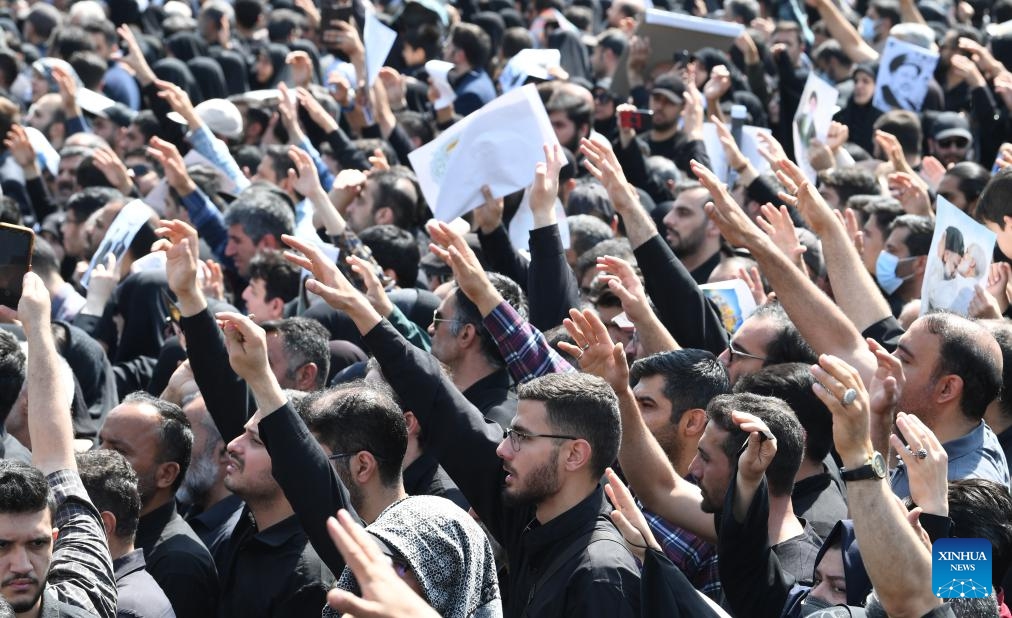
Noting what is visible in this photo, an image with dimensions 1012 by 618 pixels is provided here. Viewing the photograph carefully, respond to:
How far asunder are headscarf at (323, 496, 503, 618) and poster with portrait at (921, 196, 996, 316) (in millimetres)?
3099

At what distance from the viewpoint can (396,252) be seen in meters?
7.72

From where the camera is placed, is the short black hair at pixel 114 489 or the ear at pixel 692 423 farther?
the ear at pixel 692 423

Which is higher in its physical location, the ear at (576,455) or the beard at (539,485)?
the ear at (576,455)

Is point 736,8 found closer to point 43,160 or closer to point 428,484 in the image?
point 43,160

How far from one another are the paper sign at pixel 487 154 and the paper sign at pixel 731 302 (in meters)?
1.00

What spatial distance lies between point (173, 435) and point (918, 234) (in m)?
3.91

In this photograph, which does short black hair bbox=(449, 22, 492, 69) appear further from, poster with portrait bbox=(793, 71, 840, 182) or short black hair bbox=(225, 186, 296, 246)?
short black hair bbox=(225, 186, 296, 246)

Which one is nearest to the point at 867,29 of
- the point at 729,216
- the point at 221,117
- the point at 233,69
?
the point at 233,69

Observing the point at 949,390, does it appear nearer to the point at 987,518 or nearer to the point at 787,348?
the point at 787,348

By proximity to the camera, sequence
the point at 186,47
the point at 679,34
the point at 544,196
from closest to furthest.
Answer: the point at 544,196 → the point at 679,34 → the point at 186,47

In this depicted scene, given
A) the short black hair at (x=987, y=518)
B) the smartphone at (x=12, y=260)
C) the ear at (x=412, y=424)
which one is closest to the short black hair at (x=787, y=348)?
the ear at (x=412, y=424)

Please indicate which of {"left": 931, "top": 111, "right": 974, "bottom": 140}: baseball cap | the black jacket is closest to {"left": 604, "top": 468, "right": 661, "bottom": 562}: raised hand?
the black jacket

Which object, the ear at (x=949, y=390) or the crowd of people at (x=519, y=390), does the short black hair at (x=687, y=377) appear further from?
the ear at (x=949, y=390)

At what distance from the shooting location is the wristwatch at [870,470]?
145 inches
